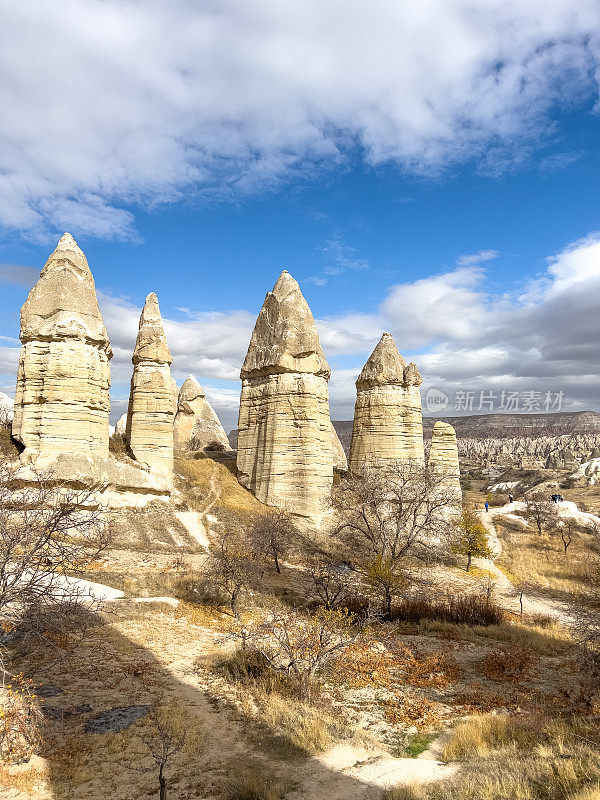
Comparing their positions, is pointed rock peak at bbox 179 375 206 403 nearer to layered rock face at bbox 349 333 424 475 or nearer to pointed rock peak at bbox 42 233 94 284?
layered rock face at bbox 349 333 424 475

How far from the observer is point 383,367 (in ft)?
80.2

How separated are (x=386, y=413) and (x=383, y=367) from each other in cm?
229

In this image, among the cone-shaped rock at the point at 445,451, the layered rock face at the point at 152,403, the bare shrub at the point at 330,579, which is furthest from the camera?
the cone-shaped rock at the point at 445,451

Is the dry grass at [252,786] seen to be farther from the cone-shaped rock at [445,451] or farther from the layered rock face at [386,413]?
the cone-shaped rock at [445,451]

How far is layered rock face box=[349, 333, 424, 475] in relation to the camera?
77.5ft

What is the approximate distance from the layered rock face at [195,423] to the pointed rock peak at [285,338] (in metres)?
14.4

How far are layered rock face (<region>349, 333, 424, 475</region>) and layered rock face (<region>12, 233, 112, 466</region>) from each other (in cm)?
1177

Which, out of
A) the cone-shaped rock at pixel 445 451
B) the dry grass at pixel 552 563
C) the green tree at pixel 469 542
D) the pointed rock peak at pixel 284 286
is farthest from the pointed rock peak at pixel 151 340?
the dry grass at pixel 552 563

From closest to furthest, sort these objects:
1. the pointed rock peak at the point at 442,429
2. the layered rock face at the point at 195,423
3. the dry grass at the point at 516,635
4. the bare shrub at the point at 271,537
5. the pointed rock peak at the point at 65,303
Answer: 1. the dry grass at the point at 516,635
2. the bare shrub at the point at 271,537
3. the pointed rock peak at the point at 65,303
4. the pointed rock peak at the point at 442,429
5. the layered rock face at the point at 195,423

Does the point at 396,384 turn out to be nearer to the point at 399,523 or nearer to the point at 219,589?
the point at 399,523

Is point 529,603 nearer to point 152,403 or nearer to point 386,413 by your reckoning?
point 386,413

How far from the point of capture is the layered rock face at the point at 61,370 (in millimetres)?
16609

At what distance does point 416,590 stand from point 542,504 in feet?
69.1

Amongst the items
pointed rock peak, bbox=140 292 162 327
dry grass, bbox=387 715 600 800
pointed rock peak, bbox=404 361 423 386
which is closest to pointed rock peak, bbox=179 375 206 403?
pointed rock peak, bbox=140 292 162 327
